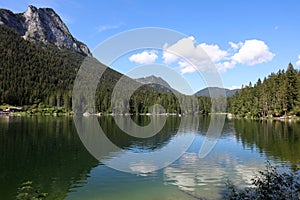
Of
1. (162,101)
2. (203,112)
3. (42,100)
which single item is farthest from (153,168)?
(42,100)

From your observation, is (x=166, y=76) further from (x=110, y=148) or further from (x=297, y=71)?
(x=297, y=71)

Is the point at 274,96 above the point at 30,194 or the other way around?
above

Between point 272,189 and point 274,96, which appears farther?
point 274,96

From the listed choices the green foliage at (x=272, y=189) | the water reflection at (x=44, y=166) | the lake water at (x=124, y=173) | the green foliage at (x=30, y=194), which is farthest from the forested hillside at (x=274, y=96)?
the green foliage at (x=30, y=194)

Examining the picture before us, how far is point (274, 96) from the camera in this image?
327 feet

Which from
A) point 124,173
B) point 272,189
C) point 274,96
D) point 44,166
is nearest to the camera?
point 272,189

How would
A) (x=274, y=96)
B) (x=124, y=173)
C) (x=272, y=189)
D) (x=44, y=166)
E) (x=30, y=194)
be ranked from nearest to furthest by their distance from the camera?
(x=272, y=189) < (x=30, y=194) < (x=124, y=173) < (x=44, y=166) < (x=274, y=96)

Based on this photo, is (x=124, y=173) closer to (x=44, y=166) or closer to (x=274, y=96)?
(x=44, y=166)

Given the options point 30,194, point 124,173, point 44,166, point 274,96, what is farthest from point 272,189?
point 274,96

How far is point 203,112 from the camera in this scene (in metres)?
191

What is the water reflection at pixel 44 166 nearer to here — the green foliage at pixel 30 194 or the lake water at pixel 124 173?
the lake water at pixel 124 173

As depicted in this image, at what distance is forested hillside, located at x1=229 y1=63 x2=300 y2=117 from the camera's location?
92062 millimetres

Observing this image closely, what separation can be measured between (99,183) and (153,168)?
277 inches

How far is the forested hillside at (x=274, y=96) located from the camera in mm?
92062
